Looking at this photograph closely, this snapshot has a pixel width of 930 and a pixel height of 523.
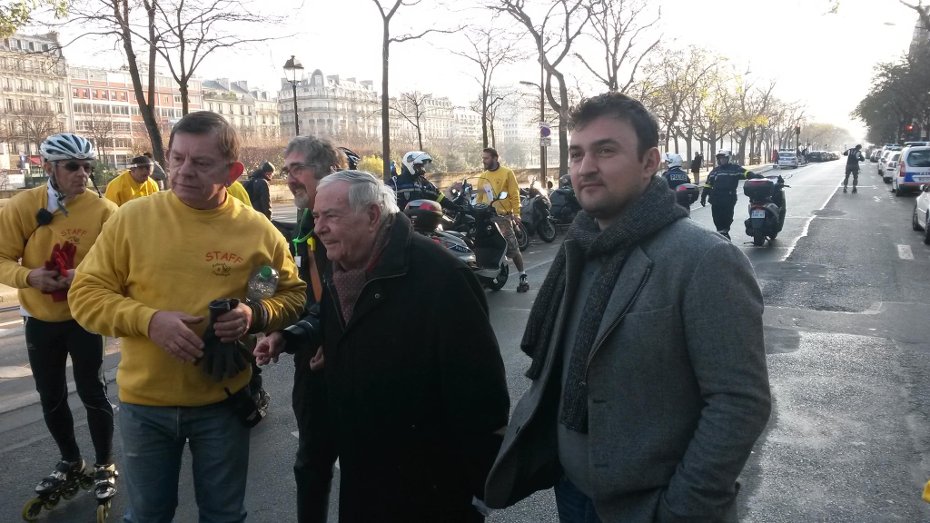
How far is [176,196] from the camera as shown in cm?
258

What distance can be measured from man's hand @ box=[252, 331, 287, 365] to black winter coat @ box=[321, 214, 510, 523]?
24 centimetres

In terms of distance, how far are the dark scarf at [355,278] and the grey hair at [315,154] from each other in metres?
1.04

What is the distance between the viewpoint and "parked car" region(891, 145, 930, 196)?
1017 inches

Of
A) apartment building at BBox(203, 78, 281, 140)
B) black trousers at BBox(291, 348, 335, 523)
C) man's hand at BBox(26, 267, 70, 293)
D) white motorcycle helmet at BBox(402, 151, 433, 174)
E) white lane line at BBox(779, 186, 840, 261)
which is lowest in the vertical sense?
white lane line at BBox(779, 186, 840, 261)

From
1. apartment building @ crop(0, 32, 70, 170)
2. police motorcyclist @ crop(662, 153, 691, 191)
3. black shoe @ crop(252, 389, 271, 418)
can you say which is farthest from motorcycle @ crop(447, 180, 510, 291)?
apartment building @ crop(0, 32, 70, 170)

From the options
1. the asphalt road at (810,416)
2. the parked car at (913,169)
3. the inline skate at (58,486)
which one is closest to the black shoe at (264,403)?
the asphalt road at (810,416)

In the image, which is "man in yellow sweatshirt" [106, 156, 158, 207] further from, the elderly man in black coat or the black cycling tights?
the elderly man in black coat

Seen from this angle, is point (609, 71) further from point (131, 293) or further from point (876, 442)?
point (131, 293)

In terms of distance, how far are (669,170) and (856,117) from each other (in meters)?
72.8

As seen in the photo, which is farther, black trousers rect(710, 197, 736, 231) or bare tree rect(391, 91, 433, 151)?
bare tree rect(391, 91, 433, 151)

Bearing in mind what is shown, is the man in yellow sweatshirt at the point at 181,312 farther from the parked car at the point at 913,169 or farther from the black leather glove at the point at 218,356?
the parked car at the point at 913,169

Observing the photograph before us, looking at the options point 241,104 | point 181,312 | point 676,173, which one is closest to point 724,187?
point 676,173

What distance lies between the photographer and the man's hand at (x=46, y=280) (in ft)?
10.6

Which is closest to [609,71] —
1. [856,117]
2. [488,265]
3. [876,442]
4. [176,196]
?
[488,265]
